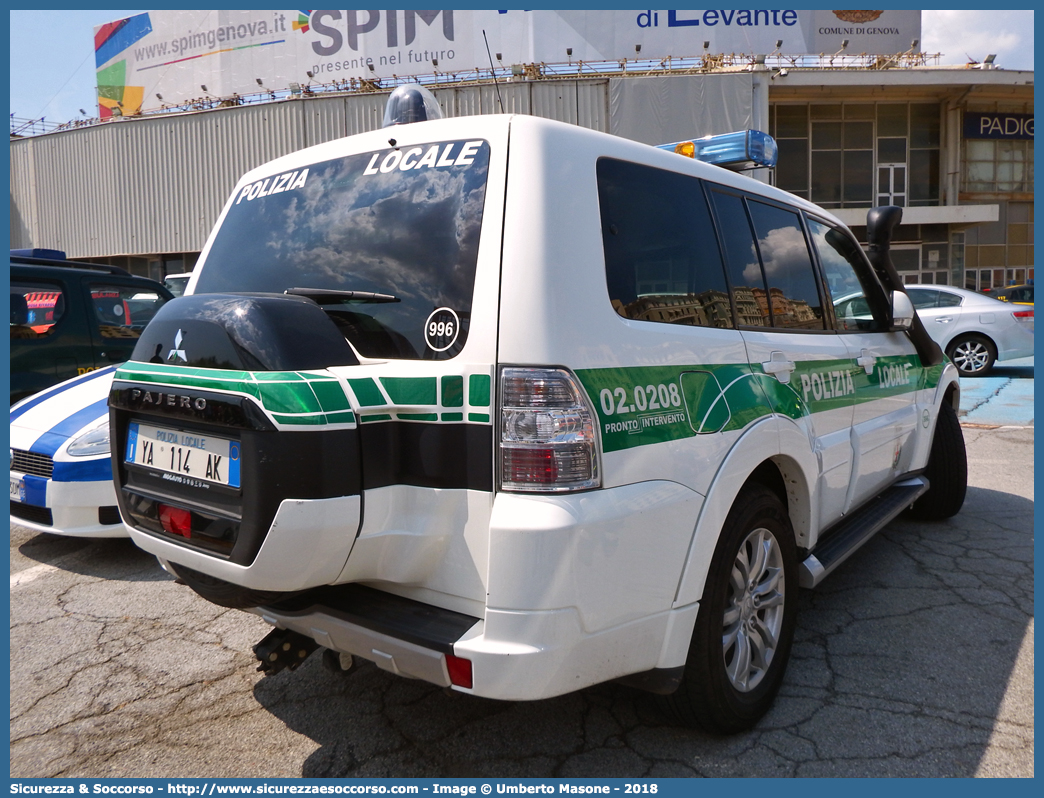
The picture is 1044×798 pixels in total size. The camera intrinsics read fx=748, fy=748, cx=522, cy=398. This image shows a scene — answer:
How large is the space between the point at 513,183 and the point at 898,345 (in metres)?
3.02

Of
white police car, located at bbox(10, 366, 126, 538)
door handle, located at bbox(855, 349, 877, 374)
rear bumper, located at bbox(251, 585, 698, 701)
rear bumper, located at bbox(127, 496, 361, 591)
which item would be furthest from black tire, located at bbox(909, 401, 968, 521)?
white police car, located at bbox(10, 366, 126, 538)

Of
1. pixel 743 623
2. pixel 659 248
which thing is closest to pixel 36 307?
pixel 659 248

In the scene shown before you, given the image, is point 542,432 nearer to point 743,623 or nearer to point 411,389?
point 411,389

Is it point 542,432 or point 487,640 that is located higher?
point 542,432

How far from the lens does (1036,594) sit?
12.4ft

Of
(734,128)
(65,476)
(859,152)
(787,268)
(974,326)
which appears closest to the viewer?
(787,268)

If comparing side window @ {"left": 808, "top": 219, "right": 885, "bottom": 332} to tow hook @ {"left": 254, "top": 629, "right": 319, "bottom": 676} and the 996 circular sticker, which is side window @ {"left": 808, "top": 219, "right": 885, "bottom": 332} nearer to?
the 996 circular sticker

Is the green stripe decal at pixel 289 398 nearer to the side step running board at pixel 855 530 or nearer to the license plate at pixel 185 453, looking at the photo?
the license plate at pixel 185 453

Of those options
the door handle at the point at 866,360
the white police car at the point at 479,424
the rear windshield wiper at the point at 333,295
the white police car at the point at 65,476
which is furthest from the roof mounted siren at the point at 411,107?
the white police car at the point at 65,476

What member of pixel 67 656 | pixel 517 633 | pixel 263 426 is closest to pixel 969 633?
pixel 517 633

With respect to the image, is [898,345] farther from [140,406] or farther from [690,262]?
[140,406]

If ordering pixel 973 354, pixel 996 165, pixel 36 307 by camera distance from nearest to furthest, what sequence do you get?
pixel 36 307 → pixel 973 354 → pixel 996 165

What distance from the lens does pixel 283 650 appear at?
238 centimetres

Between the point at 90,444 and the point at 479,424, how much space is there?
3.32 meters
